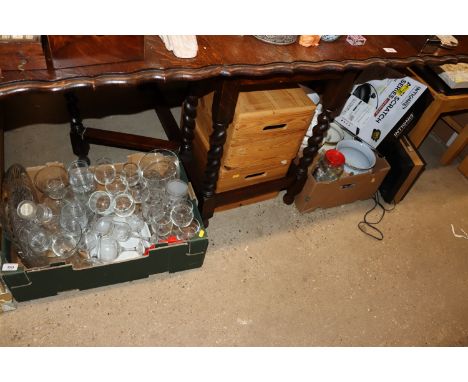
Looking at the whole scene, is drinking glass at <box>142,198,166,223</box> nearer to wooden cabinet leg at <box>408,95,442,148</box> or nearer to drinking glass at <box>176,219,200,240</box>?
drinking glass at <box>176,219,200,240</box>

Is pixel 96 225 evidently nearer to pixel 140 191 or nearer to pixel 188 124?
pixel 140 191

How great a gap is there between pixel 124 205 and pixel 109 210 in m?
0.06

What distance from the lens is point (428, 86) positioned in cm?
204

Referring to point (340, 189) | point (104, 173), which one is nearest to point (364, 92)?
point (340, 189)

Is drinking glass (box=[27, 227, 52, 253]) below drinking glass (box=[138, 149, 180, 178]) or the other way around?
below

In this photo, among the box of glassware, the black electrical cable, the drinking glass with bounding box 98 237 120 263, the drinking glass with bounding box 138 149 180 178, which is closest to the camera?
the box of glassware

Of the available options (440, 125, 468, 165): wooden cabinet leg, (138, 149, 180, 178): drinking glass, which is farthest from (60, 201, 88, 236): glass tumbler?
(440, 125, 468, 165): wooden cabinet leg

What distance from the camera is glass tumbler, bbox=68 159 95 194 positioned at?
5.47ft

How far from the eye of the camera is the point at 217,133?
142 cm

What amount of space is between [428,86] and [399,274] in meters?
0.98

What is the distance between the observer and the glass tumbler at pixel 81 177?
1667 mm

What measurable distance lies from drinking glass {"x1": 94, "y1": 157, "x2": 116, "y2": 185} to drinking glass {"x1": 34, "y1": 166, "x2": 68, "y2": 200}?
134 mm

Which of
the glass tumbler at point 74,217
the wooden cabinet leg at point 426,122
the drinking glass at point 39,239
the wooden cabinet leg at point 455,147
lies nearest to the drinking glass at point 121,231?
the glass tumbler at point 74,217

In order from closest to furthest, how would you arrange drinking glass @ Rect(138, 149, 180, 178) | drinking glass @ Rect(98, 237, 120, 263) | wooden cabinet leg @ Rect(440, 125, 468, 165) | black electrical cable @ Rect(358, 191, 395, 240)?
drinking glass @ Rect(98, 237, 120, 263), drinking glass @ Rect(138, 149, 180, 178), black electrical cable @ Rect(358, 191, 395, 240), wooden cabinet leg @ Rect(440, 125, 468, 165)
